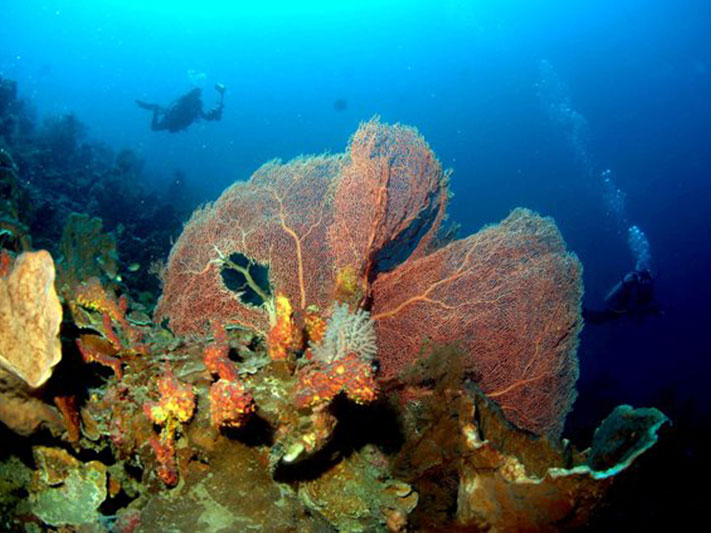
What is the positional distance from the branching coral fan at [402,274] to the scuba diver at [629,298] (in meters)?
6.81

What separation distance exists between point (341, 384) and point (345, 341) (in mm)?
344

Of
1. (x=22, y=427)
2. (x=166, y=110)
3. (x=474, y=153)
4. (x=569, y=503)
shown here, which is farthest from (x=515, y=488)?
(x=474, y=153)

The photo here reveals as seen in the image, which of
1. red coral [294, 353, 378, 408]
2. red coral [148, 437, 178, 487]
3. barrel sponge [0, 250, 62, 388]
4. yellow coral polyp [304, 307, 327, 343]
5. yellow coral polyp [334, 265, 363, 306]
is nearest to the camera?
barrel sponge [0, 250, 62, 388]

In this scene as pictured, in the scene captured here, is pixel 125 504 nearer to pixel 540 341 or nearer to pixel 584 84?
pixel 540 341

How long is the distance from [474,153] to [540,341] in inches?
3175

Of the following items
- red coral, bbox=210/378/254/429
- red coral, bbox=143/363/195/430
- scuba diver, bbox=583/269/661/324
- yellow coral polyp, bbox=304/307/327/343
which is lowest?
red coral, bbox=143/363/195/430

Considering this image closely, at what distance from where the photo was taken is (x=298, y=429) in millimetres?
2594

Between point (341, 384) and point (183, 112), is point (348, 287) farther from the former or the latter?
point (183, 112)

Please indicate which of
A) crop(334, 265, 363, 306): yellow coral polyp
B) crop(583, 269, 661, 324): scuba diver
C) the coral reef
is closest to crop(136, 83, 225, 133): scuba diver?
the coral reef

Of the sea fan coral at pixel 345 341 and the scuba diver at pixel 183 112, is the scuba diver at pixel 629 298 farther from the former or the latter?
the scuba diver at pixel 183 112

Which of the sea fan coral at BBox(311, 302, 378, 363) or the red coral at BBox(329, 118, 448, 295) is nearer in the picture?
the sea fan coral at BBox(311, 302, 378, 363)

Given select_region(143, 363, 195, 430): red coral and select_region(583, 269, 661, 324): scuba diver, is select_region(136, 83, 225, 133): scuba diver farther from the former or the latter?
select_region(143, 363, 195, 430): red coral

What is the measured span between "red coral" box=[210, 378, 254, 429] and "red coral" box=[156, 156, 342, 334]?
81.3 inches

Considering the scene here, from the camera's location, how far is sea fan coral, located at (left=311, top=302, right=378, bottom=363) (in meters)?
2.67
